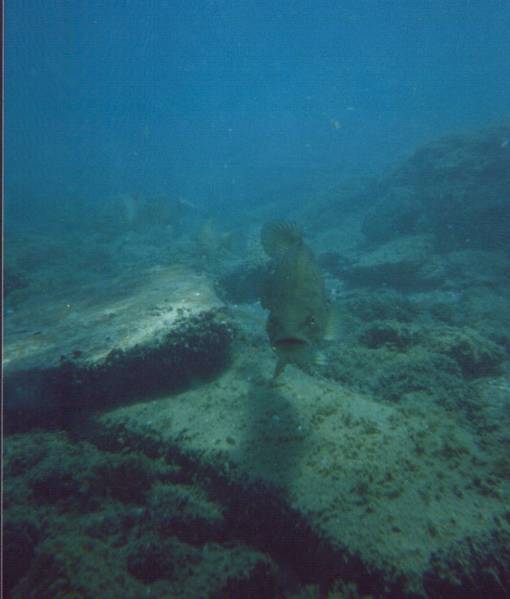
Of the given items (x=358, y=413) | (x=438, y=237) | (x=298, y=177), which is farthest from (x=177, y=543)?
(x=298, y=177)

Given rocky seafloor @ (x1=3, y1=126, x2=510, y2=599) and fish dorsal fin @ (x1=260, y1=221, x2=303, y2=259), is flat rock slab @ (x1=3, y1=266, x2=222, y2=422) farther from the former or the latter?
fish dorsal fin @ (x1=260, y1=221, x2=303, y2=259)

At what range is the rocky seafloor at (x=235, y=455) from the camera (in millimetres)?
2545

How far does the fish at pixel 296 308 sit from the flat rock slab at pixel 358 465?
2.32ft

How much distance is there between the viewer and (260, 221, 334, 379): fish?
3.00 metres

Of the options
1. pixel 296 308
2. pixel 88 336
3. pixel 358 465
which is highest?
pixel 296 308

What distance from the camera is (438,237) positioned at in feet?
44.4

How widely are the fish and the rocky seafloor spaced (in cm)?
62

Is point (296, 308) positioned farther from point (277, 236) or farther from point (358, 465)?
point (277, 236)

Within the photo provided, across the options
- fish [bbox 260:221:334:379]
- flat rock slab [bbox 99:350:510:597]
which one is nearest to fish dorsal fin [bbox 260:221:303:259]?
fish [bbox 260:221:334:379]

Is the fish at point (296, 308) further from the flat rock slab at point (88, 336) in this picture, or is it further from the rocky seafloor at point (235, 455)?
the flat rock slab at point (88, 336)

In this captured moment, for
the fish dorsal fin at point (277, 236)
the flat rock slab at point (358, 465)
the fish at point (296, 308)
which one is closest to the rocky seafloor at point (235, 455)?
the flat rock slab at point (358, 465)

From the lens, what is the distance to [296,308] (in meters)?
3.16

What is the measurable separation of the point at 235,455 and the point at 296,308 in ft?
5.05

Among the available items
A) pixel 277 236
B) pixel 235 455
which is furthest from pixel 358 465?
pixel 277 236
